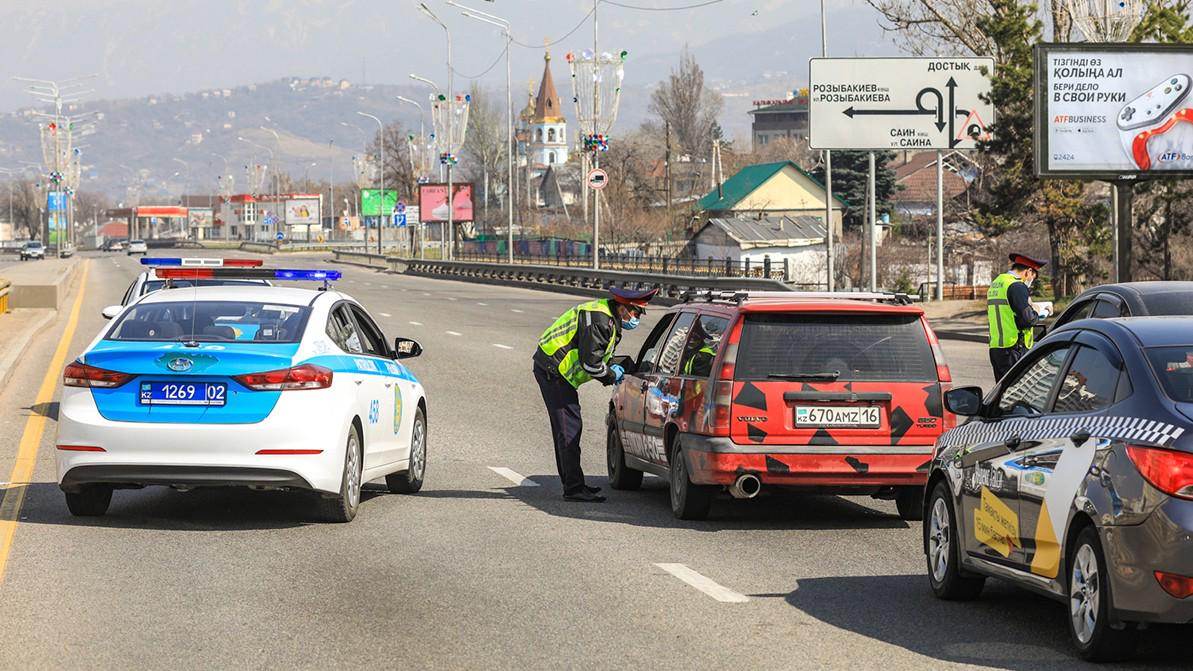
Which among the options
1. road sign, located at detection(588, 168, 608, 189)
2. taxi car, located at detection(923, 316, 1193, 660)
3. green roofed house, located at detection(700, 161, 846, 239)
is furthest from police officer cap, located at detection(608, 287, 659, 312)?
green roofed house, located at detection(700, 161, 846, 239)

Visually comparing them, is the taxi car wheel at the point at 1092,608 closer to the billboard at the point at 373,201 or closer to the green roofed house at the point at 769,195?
the green roofed house at the point at 769,195

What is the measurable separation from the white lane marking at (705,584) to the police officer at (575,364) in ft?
9.85

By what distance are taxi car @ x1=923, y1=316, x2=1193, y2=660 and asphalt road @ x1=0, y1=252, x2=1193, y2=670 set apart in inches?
12.5

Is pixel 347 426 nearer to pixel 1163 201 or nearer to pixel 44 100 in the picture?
pixel 1163 201

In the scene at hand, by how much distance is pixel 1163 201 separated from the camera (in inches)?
1718

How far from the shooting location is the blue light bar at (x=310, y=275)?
13.1 metres

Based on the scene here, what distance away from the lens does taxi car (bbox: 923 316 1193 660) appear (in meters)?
6.50

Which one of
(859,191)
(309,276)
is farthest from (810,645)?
(859,191)

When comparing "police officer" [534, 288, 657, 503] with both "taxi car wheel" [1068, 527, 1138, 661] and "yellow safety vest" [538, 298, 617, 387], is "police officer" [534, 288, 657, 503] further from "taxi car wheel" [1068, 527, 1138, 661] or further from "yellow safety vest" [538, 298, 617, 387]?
"taxi car wheel" [1068, 527, 1138, 661]

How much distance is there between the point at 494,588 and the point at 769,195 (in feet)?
343

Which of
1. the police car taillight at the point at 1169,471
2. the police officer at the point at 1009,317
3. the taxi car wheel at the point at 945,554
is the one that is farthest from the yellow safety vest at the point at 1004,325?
the police car taillight at the point at 1169,471

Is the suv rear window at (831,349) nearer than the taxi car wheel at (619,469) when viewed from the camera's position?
Yes

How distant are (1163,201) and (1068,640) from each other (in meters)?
38.3

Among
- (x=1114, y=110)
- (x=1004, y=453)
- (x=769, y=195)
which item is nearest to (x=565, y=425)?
(x=1004, y=453)
